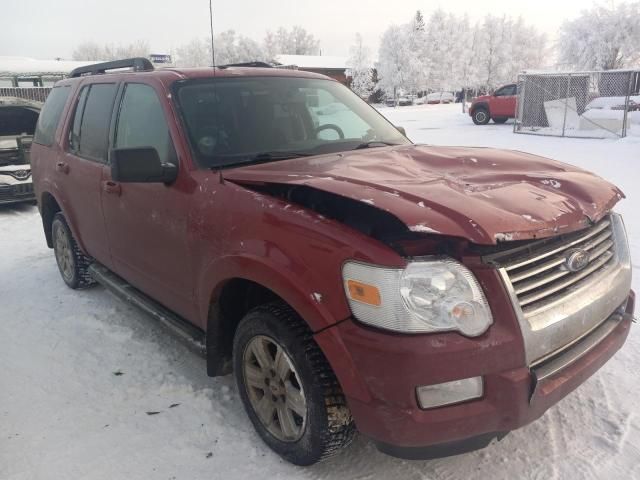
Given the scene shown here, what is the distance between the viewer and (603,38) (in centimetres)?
4281

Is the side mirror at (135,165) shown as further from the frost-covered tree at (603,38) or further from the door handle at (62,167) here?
the frost-covered tree at (603,38)

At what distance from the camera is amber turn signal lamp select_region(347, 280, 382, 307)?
2000 millimetres

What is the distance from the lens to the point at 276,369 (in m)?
2.53

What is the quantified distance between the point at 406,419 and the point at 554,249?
94 cm

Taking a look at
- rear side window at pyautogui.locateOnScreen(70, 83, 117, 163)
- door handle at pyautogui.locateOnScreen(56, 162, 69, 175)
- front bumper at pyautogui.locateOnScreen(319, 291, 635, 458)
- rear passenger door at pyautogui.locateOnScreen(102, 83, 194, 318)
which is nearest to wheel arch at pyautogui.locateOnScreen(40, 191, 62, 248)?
door handle at pyautogui.locateOnScreen(56, 162, 69, 175)

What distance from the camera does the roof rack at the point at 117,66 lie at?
389 cm

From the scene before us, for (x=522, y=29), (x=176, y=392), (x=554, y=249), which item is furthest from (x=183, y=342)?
(x=522, y=29)

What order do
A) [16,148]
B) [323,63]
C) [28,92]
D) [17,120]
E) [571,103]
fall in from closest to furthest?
[16,148] < [17,120] < [571,103] < [28,92] < [323,63]

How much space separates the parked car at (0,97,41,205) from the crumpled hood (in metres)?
6.87

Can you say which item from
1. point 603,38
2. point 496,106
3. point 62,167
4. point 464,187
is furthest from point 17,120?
point 603,38

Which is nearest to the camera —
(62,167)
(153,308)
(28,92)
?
(153,308)

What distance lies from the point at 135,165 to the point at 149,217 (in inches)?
22.6

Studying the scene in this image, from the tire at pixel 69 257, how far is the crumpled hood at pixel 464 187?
2.67 metres

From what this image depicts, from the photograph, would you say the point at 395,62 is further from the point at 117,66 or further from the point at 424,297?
the point at 424,297
